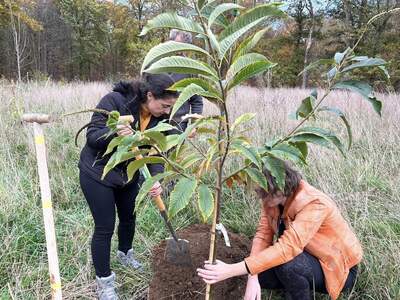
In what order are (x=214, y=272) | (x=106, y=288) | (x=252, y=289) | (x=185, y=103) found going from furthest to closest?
(x=185, y=103)
(x=106, y=288)
(x=252, y=289)
(x=214, y=272)

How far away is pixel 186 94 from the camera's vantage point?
879 mm

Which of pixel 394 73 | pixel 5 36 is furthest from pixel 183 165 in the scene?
pixel 5 36

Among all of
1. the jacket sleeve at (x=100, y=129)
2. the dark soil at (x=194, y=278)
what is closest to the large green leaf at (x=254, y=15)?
the jacket sleeve at (x=100, y=129)

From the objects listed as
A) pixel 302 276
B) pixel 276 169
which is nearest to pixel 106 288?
pixel 302 276

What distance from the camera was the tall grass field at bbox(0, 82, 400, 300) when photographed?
2201mm

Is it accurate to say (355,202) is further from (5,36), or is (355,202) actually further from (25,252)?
(5,36)

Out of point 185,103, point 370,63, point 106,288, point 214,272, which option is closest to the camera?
point 370,63

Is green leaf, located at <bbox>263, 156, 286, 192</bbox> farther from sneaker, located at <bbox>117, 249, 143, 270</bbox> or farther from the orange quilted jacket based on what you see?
sneaker, located at <bbox>117, 249, 143, 270</bbox>

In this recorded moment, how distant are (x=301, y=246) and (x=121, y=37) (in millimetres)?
22427

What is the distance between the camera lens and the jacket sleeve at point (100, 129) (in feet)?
6.06

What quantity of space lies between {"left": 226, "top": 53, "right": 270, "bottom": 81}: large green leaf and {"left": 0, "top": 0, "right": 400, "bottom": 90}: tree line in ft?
51.4

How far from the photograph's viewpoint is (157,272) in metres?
2.15

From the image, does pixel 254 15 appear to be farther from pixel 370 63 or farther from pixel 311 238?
pixel 311 238

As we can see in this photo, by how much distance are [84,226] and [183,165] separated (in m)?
1.75
